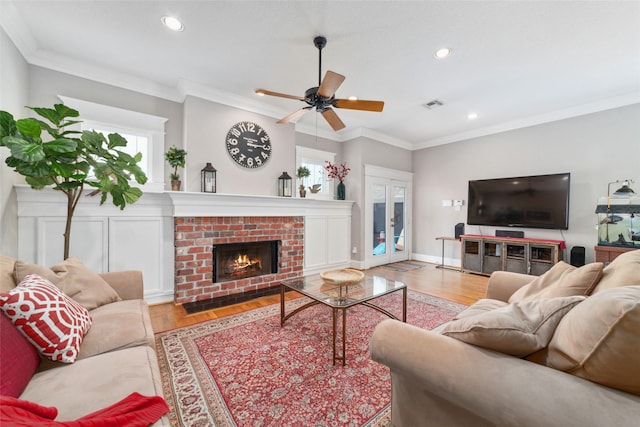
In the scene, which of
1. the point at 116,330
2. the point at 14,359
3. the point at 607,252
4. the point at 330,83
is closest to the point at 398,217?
the point at 607,252

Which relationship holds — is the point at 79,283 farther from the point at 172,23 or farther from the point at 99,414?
the point at 172,23

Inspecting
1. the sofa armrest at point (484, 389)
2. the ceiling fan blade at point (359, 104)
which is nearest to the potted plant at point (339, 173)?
the ceiling fan blade at point (359, 104)

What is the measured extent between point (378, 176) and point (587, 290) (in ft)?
12.8

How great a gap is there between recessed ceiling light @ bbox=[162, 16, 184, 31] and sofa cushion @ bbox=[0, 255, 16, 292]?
203 cm

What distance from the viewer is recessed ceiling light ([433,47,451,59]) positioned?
8.12 feet

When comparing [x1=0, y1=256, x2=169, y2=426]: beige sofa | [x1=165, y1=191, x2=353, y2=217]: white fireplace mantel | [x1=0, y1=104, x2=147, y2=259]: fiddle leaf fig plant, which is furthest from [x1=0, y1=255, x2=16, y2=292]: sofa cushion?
[x1=165, y1=191, x2=353, y2=217]: white fireplace mantel

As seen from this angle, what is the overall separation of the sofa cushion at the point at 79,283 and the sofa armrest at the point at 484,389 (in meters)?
1.81

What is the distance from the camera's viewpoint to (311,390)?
Result: 158 cm

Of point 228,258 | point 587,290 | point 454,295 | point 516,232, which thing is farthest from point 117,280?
point 516,232

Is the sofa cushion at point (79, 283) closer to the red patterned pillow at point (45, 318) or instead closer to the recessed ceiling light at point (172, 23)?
the red patterned pillow at point (45, 318)

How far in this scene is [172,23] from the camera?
2.15 meters

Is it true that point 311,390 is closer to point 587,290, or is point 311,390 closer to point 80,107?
point 587,290

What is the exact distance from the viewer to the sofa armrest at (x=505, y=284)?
77.6 inches

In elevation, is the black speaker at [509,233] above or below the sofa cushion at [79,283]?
above
